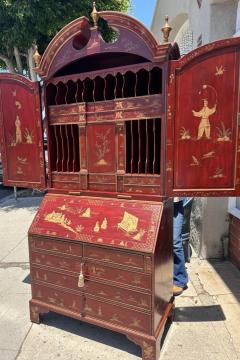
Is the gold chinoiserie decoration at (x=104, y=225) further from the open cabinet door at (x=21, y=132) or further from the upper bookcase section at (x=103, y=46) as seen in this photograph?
the upper bookcase section at (x=103, y=46)

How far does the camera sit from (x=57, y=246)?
95.7 inches

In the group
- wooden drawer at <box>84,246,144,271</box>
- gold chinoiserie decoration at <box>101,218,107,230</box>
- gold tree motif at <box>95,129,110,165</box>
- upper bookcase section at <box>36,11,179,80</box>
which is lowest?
wooden drawer at <box>84,246,144,271</box>

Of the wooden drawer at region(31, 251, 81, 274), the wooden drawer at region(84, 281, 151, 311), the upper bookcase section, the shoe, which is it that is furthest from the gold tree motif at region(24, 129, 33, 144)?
the shoe

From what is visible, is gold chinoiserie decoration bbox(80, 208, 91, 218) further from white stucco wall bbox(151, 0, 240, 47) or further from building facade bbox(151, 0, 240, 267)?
white stucco wall bbox(151, 0, 240, 47)

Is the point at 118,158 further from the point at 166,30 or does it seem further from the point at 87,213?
the point at 166,30

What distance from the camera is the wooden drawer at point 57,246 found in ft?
7.72

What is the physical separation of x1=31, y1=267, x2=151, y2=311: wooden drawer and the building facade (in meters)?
1.78

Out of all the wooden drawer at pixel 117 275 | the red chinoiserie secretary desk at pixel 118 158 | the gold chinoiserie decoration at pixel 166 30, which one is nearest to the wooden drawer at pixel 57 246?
the red chinoiserie secretary desk at pixel 118 158

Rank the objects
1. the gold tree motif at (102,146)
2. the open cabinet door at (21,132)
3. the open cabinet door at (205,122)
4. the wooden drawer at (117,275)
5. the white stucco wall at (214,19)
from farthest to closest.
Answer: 1. the white stucco wall at (214,19)
2. the open cabinet door at (21,132)
3. the gold tree motif at (102,146)
4. the wooden drawer at (117,275)
5. the open cabinet door at (205,122)

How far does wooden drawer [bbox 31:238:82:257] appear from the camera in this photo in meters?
2.35

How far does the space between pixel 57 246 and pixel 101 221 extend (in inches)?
17.8

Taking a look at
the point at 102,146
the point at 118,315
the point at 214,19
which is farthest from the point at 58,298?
the point at 214,19

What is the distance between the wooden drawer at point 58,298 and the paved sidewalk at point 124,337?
246mm

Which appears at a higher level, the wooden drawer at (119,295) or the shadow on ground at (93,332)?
the wooden drawer at (119,295)
